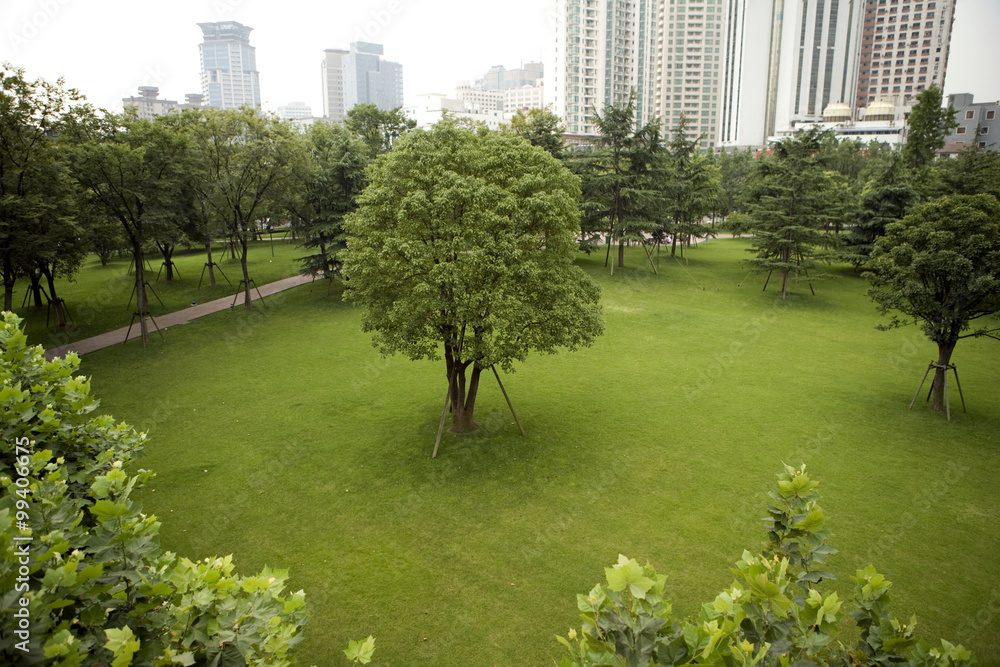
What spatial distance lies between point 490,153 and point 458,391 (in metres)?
5.56

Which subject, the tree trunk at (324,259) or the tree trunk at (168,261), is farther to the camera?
the tree trunk at (168,261)

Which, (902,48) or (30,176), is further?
(902,48)

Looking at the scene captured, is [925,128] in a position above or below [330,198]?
above

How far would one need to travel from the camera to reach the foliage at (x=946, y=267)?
13211 mm

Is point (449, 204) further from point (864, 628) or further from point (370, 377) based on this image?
point (864, 628)

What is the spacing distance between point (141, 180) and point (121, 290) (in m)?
11.9

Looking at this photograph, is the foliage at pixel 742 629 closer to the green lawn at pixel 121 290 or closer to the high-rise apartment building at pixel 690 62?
the green lawn at pixel 121 290

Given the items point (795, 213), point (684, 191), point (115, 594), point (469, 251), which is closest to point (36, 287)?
point (469, 251)

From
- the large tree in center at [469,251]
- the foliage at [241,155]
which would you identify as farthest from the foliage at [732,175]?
the large tree in center at [469,251]

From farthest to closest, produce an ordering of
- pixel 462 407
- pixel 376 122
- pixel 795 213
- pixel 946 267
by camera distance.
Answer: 1. pixel 376 122
2. pixel 795 213
3. pixel 462 407
4. pixel 946 267

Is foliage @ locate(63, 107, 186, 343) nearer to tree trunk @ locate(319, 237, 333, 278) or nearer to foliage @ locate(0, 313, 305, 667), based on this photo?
tree trunk @ locate(319, 237, 333, 278)

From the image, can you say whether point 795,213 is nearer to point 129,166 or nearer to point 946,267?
point 946,267

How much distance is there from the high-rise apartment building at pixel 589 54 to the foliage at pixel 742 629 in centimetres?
10670

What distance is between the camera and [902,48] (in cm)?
11325
